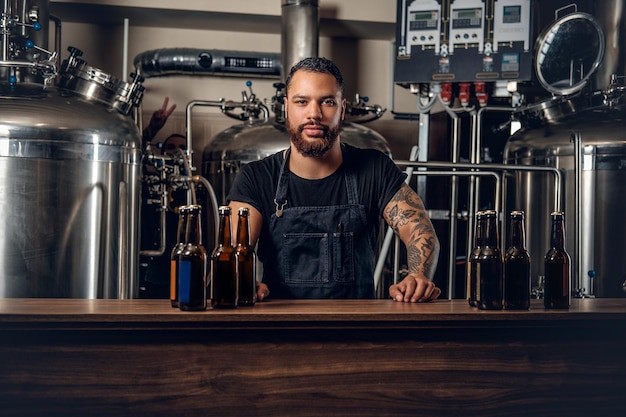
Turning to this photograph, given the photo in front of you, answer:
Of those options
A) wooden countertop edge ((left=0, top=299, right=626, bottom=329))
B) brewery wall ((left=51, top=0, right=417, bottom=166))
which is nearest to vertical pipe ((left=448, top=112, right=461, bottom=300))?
brewery wall ((left=51, top=0, right=417, bottom=166))

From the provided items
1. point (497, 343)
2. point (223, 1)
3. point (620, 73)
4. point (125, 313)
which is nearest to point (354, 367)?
point (497, 343)

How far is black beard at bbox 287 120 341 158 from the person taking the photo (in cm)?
262

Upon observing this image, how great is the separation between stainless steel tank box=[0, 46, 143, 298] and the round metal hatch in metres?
2.32

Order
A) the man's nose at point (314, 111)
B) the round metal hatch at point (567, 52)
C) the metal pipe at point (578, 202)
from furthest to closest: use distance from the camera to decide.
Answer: the round metal hatch at point (567, 52) < the metal pipe at point (578, 202) < the man's nose at point (314, 111)

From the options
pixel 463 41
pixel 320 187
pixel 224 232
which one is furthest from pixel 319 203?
pixel 463 41

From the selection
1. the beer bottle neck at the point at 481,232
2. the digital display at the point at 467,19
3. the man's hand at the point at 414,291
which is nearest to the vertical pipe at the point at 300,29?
the digital display at the point at 467,19

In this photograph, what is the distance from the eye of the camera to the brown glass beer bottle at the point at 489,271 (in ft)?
6.39

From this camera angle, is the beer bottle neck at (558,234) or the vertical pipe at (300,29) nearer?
the beer bottle neck at (558,234)

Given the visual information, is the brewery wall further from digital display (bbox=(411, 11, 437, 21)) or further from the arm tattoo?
the arm tattoo

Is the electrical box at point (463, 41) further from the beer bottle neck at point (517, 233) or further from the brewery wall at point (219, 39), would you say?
the beer bottle neck at point (517, 233)

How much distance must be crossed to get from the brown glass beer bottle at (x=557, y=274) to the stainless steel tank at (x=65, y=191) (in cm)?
252

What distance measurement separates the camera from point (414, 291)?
85.2 inches

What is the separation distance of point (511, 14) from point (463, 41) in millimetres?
334

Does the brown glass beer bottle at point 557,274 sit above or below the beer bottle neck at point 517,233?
below
